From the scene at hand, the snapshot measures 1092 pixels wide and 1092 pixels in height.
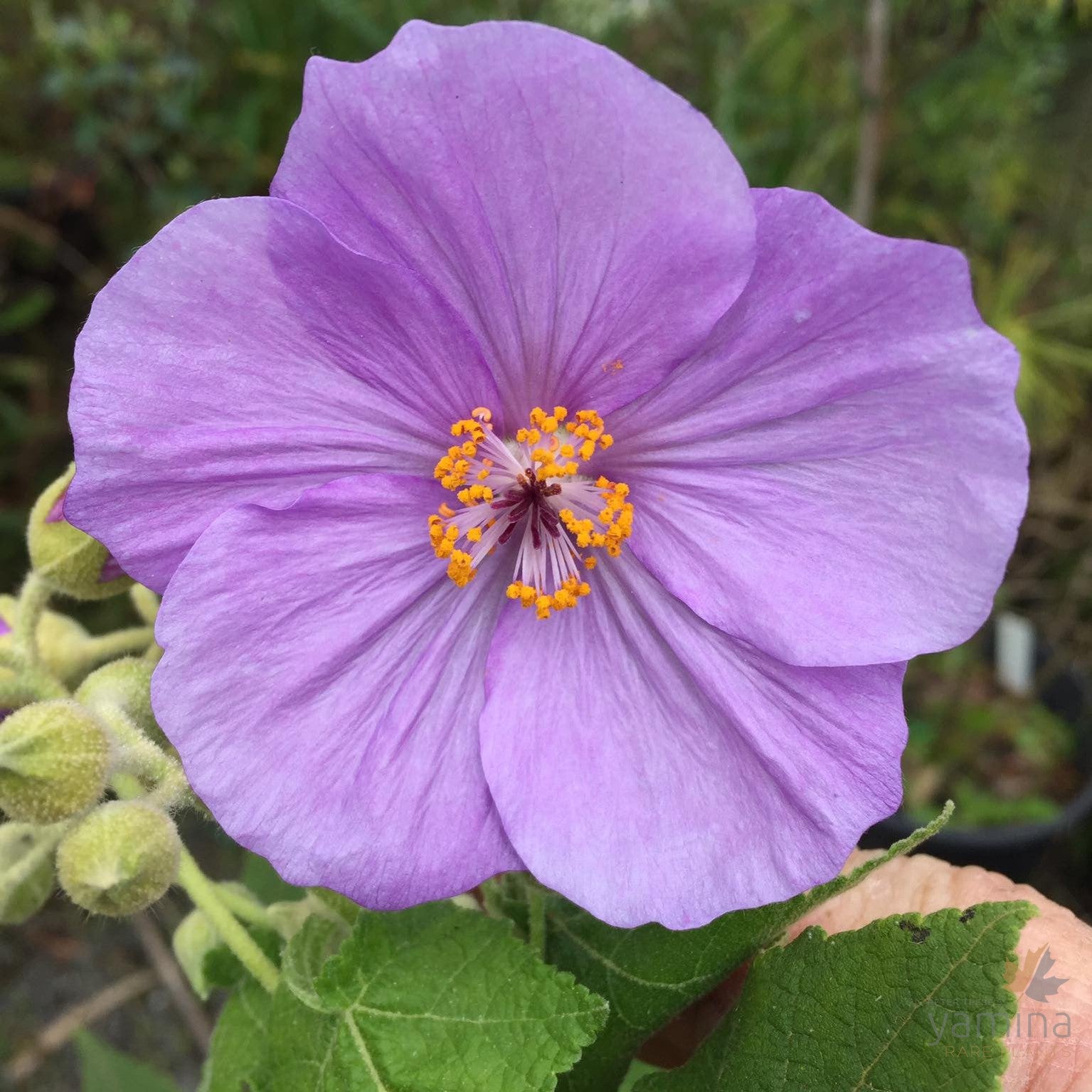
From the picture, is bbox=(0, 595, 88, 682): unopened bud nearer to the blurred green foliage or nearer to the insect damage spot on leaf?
the insect damage spot on leaf

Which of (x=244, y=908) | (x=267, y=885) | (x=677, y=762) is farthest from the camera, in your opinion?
(x=267, y=885)

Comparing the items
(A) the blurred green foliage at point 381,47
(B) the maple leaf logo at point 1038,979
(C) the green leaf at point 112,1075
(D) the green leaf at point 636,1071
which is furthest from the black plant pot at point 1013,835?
(C) the green leaf at point 112,1075

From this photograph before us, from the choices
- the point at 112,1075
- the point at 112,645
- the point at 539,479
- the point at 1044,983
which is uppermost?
the point at 539,479

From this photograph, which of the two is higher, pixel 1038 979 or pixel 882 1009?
pixel 882 1009

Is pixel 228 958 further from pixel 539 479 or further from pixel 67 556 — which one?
pixel 539 479

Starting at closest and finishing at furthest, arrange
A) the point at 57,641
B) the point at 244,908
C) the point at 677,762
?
the point at 677,762 → the point at 244,908 → the point at 57,641

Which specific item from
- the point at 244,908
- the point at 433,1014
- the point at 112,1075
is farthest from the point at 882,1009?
the point at 112,1075

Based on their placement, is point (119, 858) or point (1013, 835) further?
point (1013, 835)
